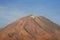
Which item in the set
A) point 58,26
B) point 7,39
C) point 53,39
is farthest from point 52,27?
point 7,39

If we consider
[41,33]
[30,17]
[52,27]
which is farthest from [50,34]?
[30,17]

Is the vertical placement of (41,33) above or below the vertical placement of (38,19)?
below

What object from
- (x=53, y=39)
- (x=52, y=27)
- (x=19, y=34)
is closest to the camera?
(x=53, y=39)

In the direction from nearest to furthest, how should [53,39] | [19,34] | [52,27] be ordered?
[53,39]
[19,34]
[52,27]

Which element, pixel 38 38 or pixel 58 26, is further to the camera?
pixel 58 26

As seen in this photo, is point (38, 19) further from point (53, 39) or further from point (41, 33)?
point (53, 39)

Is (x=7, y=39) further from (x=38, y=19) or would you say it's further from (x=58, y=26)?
(x=58, y=26)

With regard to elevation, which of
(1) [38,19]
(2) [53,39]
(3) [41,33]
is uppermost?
(1) [38,19]
